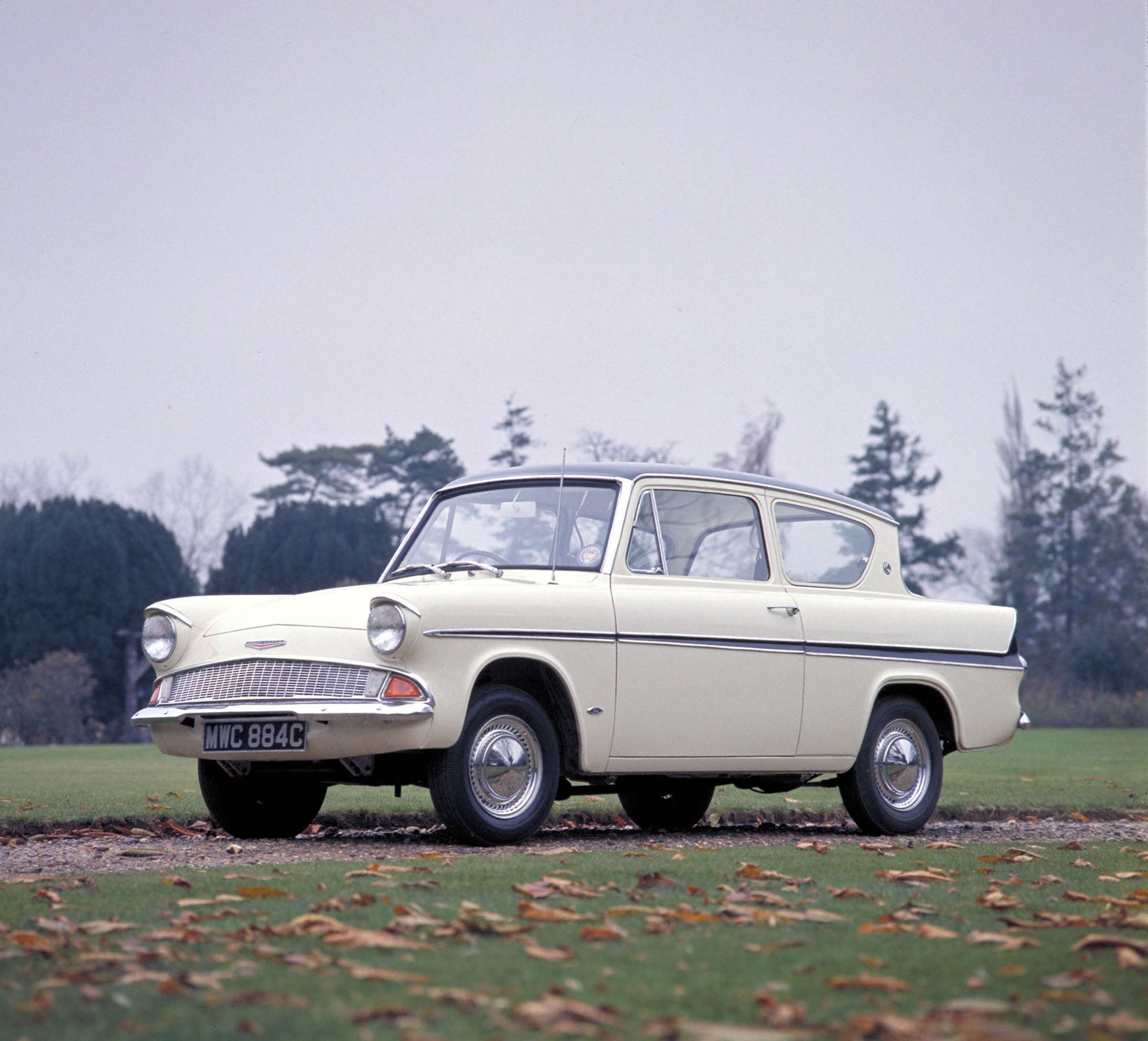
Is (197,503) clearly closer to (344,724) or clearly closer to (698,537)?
(698,537)

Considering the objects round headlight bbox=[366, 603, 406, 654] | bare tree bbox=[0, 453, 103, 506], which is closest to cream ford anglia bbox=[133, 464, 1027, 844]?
round headlight bbox=[366, 603, 406, 654]

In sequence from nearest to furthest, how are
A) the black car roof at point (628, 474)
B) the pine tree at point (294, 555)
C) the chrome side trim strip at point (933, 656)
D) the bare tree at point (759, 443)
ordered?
1. the black car roof at point (628, 474)
2. the chrome side trim strip at point (933, 656)
3. the pine tree at point (294, 555)
4. the bare tree at point (759, 443)

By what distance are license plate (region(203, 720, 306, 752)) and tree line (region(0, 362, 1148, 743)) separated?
76.3ft

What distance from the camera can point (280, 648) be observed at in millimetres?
7047

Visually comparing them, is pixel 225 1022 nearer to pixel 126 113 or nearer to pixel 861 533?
pixel 861 533

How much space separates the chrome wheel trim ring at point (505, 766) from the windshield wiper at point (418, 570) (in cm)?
97

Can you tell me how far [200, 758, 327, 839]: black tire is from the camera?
7.80 metres

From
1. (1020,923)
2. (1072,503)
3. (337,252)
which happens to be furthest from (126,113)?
(1020,923)

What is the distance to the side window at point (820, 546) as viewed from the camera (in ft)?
28.4

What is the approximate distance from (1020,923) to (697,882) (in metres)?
1.27

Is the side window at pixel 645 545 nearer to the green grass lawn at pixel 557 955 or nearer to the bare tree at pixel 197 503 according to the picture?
the green grass lawn at pixel 557 955

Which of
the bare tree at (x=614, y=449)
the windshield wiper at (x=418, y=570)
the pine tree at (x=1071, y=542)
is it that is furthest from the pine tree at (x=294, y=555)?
the windshield wiper at (x=418, y=570)

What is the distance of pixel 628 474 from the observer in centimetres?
802

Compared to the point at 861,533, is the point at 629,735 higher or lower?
lower
